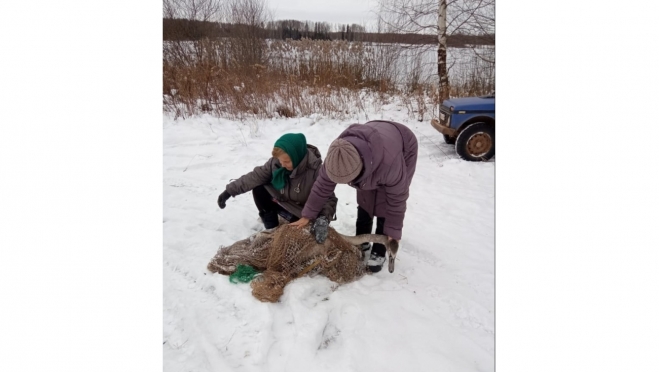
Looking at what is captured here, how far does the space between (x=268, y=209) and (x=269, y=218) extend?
0.25ft

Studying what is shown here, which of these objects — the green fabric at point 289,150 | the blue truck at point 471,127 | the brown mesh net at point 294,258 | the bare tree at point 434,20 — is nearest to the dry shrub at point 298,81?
the blue truck at point 471,127

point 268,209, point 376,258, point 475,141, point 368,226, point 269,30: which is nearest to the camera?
point 376,258

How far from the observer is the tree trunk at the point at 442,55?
14.5 feet

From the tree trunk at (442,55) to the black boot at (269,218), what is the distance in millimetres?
3491

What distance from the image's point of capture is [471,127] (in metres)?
3.99

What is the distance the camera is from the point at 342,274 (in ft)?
7.20

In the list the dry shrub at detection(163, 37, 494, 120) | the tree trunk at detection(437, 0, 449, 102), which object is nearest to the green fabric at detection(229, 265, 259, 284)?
the dry shrub at detection(163, 37, 494, 120)

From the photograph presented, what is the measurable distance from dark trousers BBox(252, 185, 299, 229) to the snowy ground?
0.23m

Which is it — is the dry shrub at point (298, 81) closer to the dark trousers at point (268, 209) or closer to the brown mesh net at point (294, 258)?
the dark trousers at point (268, 209)

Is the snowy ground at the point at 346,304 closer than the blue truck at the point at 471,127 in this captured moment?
Yes

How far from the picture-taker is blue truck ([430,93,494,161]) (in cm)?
385

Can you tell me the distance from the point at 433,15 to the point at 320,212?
3.57 meters

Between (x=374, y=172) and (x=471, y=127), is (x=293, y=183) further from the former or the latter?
(x=471, y=127)

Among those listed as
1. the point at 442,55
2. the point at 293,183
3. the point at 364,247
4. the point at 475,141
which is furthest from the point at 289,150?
the point at 442,55
